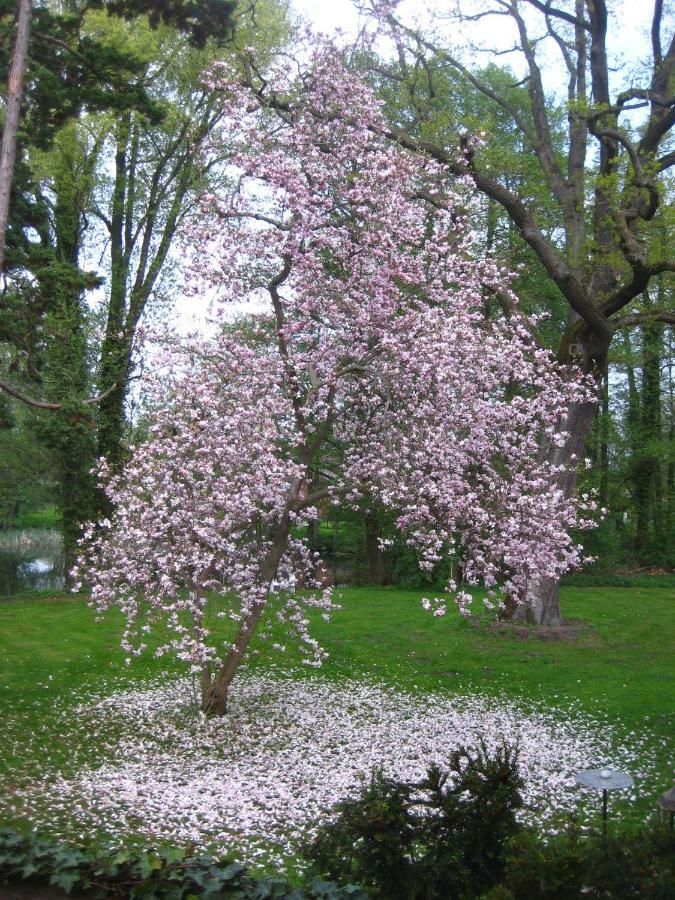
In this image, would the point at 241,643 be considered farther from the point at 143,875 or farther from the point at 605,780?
the point at 143,875

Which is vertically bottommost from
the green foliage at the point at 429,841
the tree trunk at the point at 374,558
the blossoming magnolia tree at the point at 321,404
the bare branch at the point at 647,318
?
the green foliage at the point at 429,841

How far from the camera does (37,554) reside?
33312 millimetres

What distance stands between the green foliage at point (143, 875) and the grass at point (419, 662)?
4368 mm

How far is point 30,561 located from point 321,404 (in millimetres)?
24466

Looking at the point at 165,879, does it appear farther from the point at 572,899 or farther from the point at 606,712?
the point at 606,712

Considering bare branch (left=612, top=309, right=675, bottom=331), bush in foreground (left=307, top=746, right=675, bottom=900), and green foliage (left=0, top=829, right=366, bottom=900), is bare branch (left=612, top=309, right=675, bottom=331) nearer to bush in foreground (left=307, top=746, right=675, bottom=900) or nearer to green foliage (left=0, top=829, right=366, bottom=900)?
bush in foreground (left=307, top=746, right=675, bottom=900)

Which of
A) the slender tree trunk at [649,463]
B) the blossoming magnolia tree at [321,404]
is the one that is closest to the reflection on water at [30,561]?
the blossoming magnolia tree at [321,404]

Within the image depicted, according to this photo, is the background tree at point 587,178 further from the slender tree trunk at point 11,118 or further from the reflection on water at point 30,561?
the reflection on water at point 30,561

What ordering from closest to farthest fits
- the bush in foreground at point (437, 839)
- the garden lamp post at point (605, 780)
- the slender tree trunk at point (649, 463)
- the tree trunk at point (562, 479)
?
the bush in foreground at point (437, 839) → the garden lamp post at point (605, 780) → the tree trunk at point (562, 479) → the slender tree trunk at point (649, 463)

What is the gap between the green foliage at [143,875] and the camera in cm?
378

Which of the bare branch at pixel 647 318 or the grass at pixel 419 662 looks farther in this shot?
the bare branch at pixel 647 318

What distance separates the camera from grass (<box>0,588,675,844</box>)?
9.95 m

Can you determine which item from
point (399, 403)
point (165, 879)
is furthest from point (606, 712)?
point (165, 879)

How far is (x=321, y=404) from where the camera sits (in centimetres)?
974
